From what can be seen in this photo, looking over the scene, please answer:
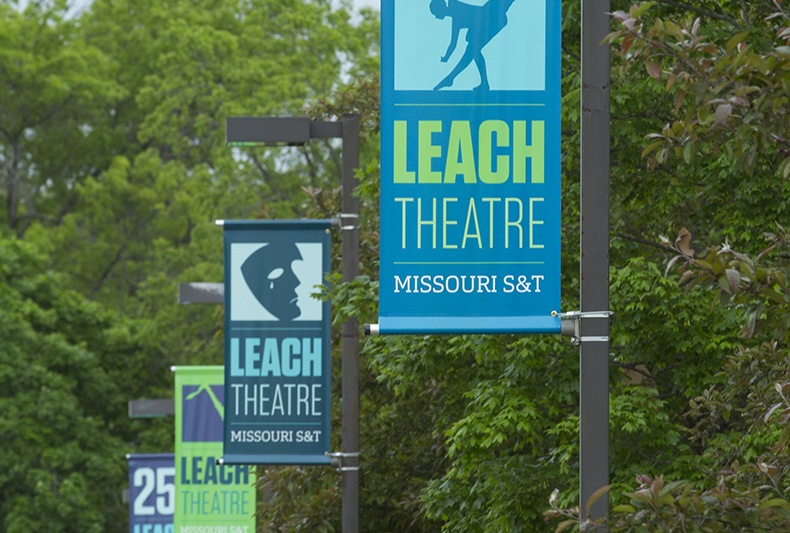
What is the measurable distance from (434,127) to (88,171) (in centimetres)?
3946

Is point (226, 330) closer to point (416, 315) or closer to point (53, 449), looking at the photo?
point (416, 315)

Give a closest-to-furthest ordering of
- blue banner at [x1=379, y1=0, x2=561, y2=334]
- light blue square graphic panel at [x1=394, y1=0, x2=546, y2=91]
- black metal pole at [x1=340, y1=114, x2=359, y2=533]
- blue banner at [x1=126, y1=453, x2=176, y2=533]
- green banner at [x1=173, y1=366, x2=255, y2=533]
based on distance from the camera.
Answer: blue banner at [x1=379, y1=0, x2=561, y2=334] < light blue square graphic panel at [x1=394, y1=0, x2=546, y2=91] < black metal pole at [x1=340, y1=114, x2=359, y2=533] < green banner at [x1=173, y1=366, x2=255, y2=533] < blue banner at [x1=126, y1=453, x2=176, y2=533]

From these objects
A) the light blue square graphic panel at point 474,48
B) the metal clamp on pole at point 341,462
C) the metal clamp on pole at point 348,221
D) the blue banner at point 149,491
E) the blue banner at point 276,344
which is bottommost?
the blue banner at point 149,491

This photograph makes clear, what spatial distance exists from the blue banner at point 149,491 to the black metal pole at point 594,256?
1395 cm

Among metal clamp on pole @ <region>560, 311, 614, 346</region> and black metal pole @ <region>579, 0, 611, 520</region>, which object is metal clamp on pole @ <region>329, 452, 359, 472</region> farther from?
metal clamp on pole @ <region>560, 311, 614, 346</region>

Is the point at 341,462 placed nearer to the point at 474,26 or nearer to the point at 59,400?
the point at 474,26

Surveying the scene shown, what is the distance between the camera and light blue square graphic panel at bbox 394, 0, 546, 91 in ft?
17.6

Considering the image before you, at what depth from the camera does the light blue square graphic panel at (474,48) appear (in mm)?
Answer: 5371

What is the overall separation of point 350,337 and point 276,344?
80cm

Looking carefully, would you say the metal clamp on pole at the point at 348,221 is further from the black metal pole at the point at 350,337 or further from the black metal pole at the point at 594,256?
the black metal pole at the point at 594,256

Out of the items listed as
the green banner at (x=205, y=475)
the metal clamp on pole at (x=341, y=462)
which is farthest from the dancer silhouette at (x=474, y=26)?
the green banner at (x=205, y=475)

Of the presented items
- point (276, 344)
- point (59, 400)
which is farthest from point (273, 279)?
point (59, 400)

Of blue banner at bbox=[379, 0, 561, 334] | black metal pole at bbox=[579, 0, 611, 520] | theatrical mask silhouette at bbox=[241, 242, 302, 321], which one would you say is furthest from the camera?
theatrical mask silhouette at bbox=[241, 242, 302, 321]

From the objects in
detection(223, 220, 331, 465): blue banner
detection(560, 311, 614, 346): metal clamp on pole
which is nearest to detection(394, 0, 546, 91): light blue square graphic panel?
detection(560, 311, 614, 346): metal clamp on pole
